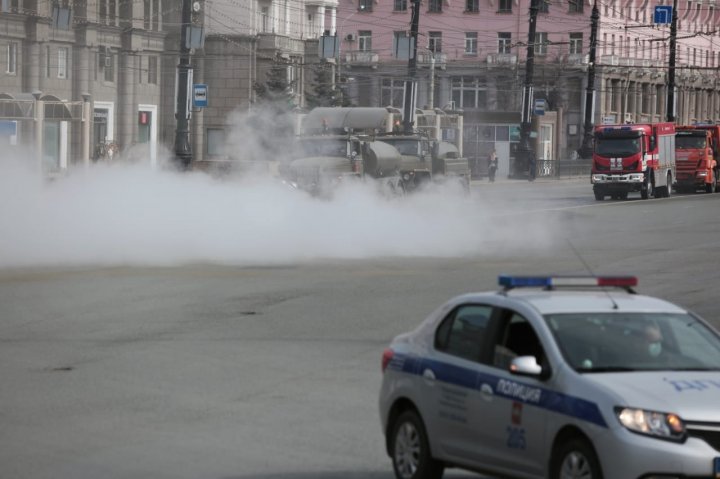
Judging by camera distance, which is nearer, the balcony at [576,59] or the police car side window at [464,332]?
the police car side window at [464,332]

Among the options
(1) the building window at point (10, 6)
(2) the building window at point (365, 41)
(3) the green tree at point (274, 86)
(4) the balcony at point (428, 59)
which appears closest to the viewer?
(1) the building window at point (10, 6)

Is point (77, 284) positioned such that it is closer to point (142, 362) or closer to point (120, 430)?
point (142, 362)

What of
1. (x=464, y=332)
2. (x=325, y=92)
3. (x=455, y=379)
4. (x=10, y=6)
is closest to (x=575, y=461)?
(x=455, y=379)

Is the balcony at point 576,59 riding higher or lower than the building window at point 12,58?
higher

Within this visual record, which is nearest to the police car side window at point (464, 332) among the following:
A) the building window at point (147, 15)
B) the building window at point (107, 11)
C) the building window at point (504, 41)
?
the building window at point (107, 11)

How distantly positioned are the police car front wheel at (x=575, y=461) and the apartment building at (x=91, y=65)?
143 ft

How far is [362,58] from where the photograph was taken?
11894 centimetres

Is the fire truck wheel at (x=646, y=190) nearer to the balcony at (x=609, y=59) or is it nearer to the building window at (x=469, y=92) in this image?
the balcony at (x=609, y=59)

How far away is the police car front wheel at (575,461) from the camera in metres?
8.02

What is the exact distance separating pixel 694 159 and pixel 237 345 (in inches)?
2007

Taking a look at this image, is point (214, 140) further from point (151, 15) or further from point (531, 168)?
point (531, 168)

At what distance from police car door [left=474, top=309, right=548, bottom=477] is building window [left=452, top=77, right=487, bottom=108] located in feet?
365

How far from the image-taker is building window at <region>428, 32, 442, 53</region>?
122m

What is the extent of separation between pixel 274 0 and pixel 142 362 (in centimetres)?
7390
